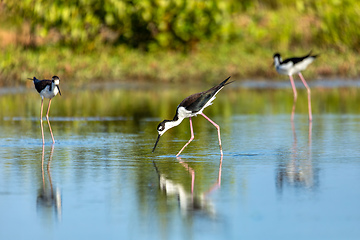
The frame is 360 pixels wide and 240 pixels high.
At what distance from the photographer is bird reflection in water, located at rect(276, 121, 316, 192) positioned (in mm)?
7156

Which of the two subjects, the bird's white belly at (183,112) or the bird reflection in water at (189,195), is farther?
the bird's white belly at (183,112)

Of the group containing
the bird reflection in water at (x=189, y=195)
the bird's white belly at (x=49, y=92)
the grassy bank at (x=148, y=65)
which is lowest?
the bird reflection in water at (x=189, y=195)

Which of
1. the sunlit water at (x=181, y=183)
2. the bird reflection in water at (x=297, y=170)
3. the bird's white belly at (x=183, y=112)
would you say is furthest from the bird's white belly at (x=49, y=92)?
the bird reflection in water at (x=297, y=170)

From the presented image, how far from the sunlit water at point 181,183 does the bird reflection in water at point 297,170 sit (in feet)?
0.04

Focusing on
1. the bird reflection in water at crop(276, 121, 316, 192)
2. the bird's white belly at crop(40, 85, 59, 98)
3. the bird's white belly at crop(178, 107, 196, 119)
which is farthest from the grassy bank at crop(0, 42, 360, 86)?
the bird reflection in water at crop(276, 121, 316, 192)

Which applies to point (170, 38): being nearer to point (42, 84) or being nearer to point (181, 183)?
point (42, 84)

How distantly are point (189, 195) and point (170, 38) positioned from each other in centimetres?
1803

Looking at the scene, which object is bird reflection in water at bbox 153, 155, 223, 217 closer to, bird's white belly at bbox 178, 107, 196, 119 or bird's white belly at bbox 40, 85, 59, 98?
bird's white belly at bbox 178, 107, 196, 119

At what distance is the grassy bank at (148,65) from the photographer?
20312 mm

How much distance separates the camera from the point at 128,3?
23.6m

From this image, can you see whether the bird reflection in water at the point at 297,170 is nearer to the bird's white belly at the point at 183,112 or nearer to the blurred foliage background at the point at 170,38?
the bird's white belly at the point at 183,112

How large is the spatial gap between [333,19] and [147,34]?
5962mm

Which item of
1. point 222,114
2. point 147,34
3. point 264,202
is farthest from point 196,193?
point 147,34

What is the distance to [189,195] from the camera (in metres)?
6.65
